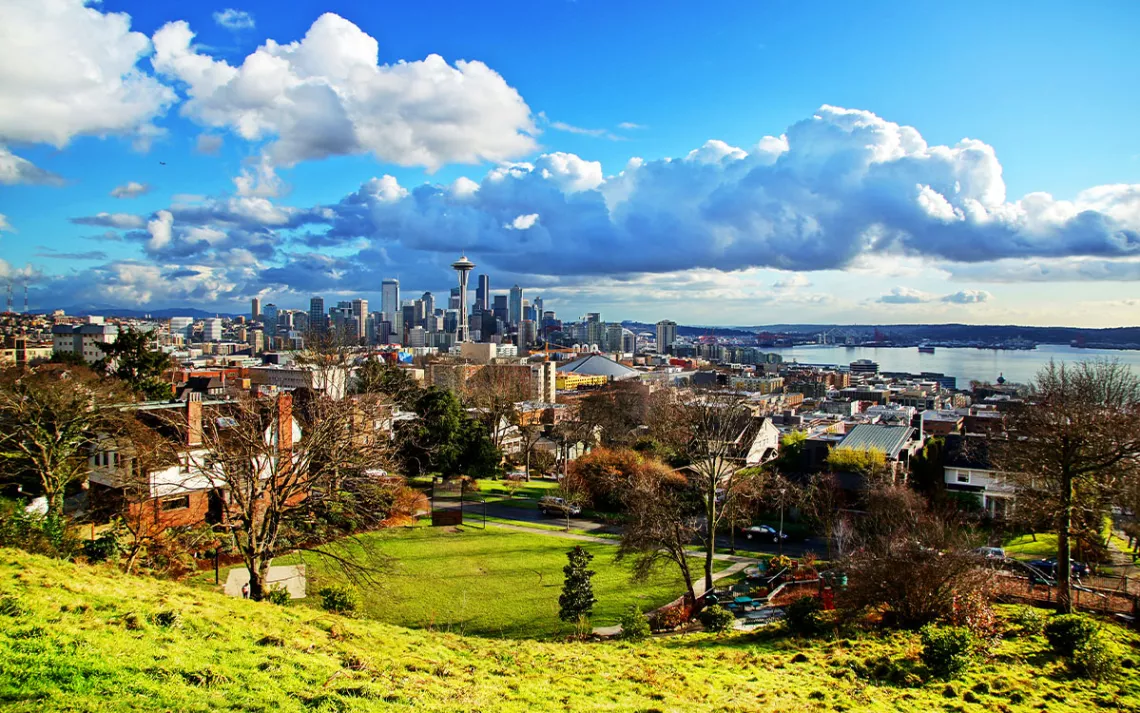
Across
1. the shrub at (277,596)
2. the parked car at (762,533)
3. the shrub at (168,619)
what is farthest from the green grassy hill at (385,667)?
the parked car at (762,533)

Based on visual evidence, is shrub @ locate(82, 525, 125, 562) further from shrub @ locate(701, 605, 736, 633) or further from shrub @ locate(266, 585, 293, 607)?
shrub @ locate(701, 605, 736, 633)

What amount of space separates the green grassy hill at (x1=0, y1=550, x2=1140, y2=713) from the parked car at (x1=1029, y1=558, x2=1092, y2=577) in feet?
23.8

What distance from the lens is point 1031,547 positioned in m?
22.9

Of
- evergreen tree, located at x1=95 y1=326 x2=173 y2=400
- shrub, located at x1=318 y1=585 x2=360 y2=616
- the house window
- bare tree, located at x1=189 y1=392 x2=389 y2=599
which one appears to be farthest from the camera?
evergreen tree, located at x1=95 y1=326 x2=173 y2=400

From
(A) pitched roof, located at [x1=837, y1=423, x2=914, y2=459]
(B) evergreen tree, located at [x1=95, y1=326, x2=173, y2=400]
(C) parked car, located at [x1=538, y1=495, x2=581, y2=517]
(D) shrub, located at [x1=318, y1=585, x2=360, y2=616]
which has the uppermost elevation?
(B) evergreen tree, located at [x1=95, y1=326, x2=173, y2=400]

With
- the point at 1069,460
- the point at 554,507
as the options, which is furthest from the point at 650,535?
the point at 554,507

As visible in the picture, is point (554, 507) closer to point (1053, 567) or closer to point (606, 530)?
point (606, 530)

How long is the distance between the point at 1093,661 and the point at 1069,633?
2.22 ft

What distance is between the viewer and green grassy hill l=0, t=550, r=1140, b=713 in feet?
20.6

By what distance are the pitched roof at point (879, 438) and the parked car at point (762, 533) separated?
787cm

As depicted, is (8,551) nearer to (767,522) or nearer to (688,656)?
(688,656)

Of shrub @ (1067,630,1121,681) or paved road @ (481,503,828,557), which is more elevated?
shrub @ (1067,630,1121,681)

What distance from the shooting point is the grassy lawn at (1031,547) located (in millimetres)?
21638

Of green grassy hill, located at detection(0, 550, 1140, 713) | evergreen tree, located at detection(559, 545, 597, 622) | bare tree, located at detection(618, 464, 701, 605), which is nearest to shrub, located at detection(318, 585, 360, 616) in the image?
green grassy hill, located at detection(0, 550, 1140, 713)
